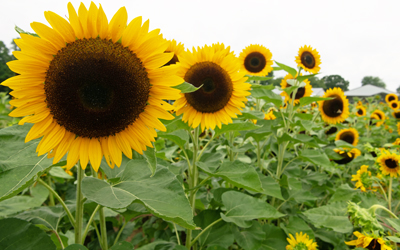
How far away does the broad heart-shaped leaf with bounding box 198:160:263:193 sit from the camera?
146cm

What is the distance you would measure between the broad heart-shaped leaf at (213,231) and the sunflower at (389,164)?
1.39m

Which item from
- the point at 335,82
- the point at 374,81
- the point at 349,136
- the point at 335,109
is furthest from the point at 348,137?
the point at 374,81

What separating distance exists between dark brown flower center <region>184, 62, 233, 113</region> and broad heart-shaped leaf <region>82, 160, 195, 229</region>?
0.74 m

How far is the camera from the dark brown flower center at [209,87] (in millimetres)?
1807

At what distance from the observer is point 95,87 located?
97 centimetres

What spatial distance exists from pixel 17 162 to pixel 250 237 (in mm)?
1597

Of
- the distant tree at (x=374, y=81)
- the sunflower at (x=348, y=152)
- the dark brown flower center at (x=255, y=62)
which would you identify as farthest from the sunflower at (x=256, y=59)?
the distant tree at (x=374, y=81)

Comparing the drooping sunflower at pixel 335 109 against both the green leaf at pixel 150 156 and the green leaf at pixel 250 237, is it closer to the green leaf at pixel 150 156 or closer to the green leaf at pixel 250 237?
the green leaf at pixel 250 237

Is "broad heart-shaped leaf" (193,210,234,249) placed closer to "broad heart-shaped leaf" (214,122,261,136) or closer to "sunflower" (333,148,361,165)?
"broad heart-shaped leaf" (214,122,261,136)

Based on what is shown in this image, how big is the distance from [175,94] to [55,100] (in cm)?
47

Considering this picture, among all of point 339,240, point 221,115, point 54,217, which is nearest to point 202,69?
point 221,115

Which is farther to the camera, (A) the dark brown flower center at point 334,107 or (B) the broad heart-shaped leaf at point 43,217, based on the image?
(A) the dark brown flower center at point 334,107

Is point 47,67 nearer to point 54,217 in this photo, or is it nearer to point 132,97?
point 132,97

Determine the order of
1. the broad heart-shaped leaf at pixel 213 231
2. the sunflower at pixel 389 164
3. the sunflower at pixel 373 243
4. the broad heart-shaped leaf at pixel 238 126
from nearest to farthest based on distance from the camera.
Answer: the sunflower at pixel 373 243, the broad heart-shaped leaf at pixel 238 126, the broad heart-shaped leaf at pixel 213 231, the sunflower at pixel 389 164
